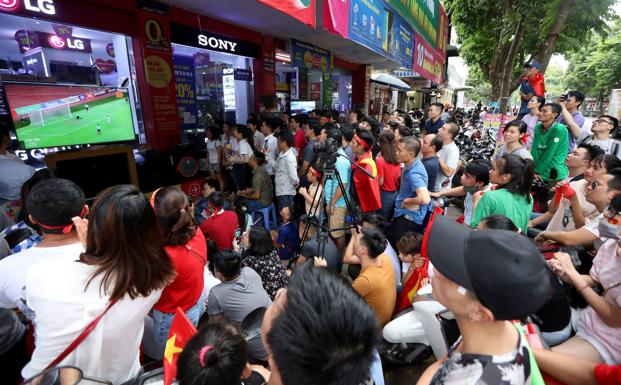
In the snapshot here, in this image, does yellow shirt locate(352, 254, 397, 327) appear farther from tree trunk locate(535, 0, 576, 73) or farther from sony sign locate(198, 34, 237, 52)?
tree trunk locate(535, 0, 576, 73)

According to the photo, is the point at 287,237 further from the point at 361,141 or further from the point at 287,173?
the point at 361,141

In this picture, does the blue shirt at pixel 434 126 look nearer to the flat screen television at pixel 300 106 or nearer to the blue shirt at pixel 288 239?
the blue shirt at pixel 288 239

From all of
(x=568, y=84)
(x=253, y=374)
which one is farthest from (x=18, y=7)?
(x=568, y=84)

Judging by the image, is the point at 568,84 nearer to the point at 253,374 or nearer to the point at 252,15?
the point at 252,15

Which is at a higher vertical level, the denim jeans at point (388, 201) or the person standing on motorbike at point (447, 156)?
the person standing on motorbike at point (447, 156)

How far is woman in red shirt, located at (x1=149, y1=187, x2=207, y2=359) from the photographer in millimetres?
1601

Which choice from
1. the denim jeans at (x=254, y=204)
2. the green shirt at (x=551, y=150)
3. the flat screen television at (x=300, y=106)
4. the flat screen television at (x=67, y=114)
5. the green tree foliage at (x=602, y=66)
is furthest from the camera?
the green tree foliage at (x=602, y=66)

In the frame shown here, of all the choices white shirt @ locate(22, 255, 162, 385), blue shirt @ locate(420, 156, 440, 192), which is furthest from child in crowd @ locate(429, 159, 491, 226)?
white shirt @ locate(22, 255, 162, 385)

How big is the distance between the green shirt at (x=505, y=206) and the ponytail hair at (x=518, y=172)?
1.8 inches

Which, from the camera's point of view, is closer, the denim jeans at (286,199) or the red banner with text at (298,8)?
the red banner with text at (298,8)

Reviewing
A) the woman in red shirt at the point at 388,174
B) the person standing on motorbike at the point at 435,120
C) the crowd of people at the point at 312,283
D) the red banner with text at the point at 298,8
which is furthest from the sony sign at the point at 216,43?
the person standing on motorbike at the point at 435,120

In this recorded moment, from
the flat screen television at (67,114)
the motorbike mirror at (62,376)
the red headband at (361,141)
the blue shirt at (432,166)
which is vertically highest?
the flat screen television at (67,114)

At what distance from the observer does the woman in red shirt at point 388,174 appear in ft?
10.8

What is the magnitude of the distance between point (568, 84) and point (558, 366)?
32.3 m
